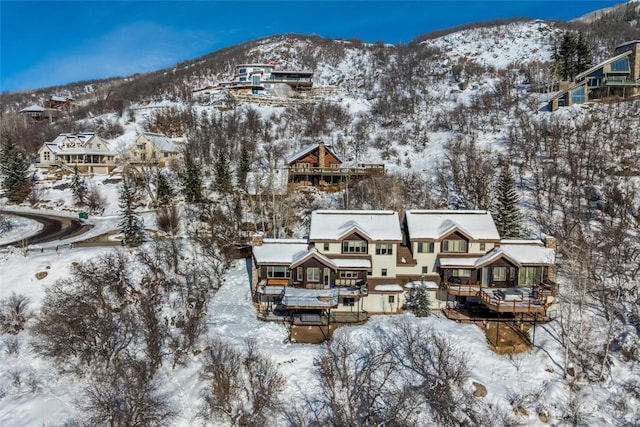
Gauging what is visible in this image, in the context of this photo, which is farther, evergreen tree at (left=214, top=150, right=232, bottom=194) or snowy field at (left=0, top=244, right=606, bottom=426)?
evergreen tree at (left=214, top=150, right=232, bottom=194)

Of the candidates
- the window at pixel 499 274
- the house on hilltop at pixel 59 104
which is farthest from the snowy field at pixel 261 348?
the house on hilltop at pixel 59 104

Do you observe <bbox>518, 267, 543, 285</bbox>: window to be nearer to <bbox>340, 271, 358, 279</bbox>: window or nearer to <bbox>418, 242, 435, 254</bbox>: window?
<bbox>418, 242, 435, 254</bbox>: window

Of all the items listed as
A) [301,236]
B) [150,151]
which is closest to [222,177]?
[301,236]

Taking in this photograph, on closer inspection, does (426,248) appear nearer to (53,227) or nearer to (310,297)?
(310,297)

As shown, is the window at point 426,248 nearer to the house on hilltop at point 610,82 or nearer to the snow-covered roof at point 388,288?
the snow-covered roof at point 388,288

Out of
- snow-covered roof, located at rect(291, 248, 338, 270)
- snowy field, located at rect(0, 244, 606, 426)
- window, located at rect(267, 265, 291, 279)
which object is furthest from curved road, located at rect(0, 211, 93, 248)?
snow-covered roof, located at rect(291, 248, 338, 270)

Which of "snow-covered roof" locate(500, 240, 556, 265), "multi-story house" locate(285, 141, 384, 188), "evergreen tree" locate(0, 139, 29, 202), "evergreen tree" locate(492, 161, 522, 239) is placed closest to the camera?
"snow-covered roof" locate(500, 240, 556, 265)

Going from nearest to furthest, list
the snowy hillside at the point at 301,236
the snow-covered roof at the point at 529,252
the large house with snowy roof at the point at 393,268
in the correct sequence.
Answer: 1. the snowy hillside at the point at 301,236
2. the large house with snowy roof at the point at 393,268
3. the snow-covered roof at the point at 529,252
